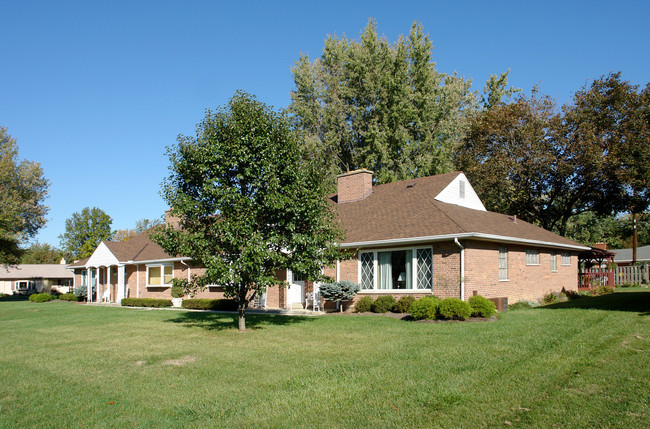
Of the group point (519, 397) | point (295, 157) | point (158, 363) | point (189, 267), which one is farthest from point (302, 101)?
point (519, 397)

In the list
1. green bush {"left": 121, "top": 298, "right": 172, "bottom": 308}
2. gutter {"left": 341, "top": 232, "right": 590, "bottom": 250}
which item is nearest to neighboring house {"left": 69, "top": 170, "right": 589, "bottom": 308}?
gutter {"left": 341, "top": 232, "right": 590, "bottom": 250}

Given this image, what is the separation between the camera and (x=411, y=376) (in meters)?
7.54

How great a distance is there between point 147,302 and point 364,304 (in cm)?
1467

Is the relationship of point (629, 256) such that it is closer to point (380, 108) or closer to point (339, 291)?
point (380, 108)

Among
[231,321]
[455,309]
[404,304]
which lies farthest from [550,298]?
[231,321]

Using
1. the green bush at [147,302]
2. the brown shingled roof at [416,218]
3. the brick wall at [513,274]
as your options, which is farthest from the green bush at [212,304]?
the brick wall at [513,274]

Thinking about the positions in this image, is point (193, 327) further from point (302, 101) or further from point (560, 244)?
point (302, 101)

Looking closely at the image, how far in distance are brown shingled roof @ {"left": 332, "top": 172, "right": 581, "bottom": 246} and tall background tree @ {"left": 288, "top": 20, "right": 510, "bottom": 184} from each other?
9705mm

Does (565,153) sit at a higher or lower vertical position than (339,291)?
higher

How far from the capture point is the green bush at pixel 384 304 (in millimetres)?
17484

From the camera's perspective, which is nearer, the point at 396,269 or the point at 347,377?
the point at 347,377

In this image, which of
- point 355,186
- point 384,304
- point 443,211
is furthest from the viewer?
point 355,186

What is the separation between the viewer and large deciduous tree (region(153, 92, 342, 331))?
1264 centimetres

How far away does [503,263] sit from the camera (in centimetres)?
1894
